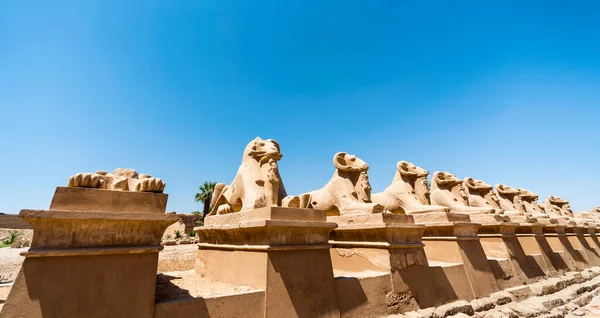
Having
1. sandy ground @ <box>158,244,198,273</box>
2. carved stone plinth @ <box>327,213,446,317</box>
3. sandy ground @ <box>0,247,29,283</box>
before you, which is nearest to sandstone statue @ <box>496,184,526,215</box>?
carved stone plinth @ <box>327,213,446,317</box>

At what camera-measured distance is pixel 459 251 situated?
5.44 meters

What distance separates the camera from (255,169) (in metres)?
4.18

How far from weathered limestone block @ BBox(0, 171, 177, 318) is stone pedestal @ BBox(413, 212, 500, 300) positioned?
447 cm

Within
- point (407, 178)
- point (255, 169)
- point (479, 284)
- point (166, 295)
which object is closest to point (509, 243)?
point (479, 284)

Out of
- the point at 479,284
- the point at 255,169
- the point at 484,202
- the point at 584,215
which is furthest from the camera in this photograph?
the point at 584,215

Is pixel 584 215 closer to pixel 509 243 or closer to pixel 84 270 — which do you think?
pixel 509 243

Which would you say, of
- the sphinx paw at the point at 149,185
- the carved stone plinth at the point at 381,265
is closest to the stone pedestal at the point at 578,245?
the carved stone plinth at the point at 381,265

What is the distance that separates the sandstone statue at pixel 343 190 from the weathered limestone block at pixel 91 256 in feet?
9.74

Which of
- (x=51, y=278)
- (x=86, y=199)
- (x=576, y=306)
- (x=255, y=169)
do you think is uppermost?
(x=255, y=169)

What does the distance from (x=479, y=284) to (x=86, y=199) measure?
228 inches

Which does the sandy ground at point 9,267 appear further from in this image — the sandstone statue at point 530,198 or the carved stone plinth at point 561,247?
the sandstone statue at point 530,198

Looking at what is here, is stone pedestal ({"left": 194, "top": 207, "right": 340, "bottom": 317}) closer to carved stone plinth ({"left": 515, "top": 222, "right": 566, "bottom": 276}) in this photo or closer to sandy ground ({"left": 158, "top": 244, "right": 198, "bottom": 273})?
sandy ground ({"left": 158, "top": 244, "right": 198, "bottom": 273})

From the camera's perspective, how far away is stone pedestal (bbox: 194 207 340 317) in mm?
3125

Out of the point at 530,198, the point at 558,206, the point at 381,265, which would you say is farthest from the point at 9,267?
the point at 558,206
